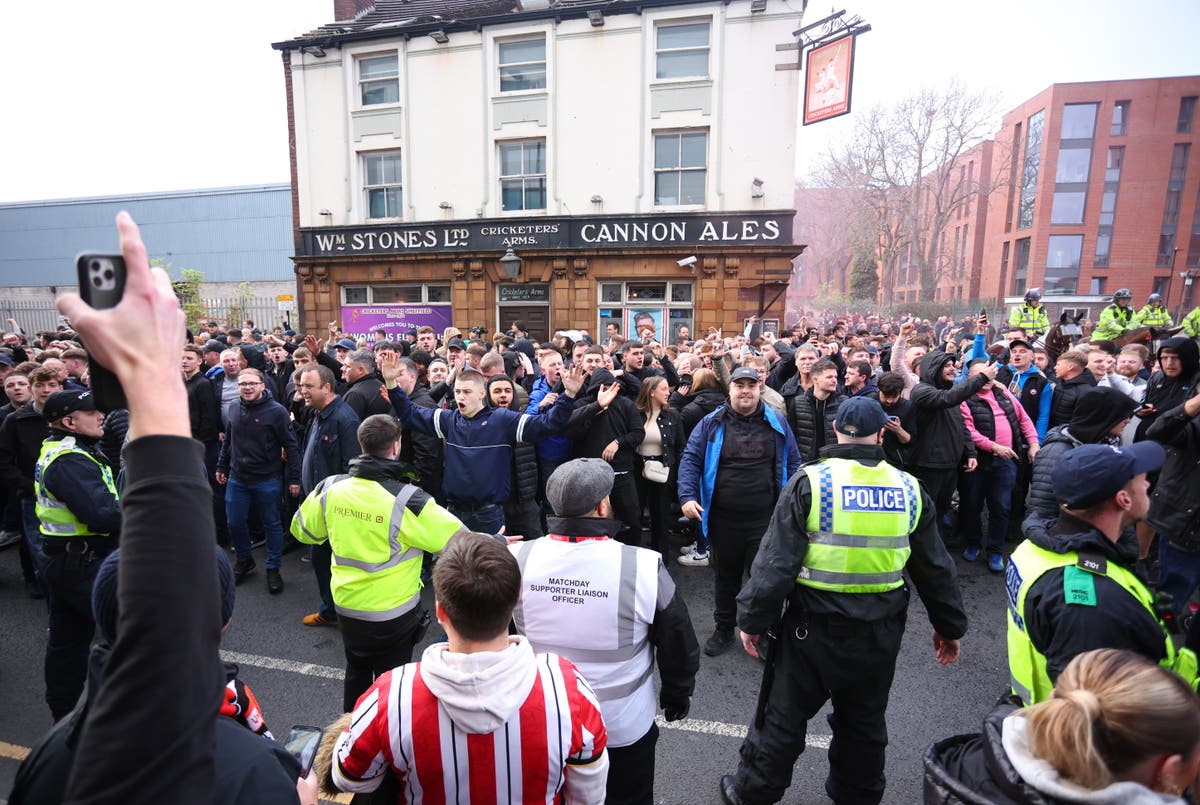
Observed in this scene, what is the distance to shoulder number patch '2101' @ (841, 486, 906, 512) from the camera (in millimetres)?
2771

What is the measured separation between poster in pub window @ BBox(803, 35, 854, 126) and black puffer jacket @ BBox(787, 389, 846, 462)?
10784mm

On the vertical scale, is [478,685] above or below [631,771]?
above

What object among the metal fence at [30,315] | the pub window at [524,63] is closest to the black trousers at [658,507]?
the pub window at [524,63]

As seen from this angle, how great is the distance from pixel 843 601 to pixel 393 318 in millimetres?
17155

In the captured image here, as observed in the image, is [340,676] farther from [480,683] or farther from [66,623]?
[480,683]

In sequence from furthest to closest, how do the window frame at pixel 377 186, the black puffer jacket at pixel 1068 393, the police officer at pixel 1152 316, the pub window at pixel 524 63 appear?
1. the window frame at pixel 377 186
2. the pub window at pixel 524 63
3. the police officer at pixel 1152 316
4. the black puffer jacket at pixel 1068 393

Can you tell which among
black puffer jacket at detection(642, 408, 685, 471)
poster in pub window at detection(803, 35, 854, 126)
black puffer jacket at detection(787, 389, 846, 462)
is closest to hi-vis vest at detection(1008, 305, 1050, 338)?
poster in pub window at detection(803, 35, 854, 126)

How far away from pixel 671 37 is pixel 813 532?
1616 centimetres

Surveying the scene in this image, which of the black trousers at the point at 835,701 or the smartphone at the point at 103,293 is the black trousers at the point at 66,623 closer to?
the smartphone at the point at 103,293

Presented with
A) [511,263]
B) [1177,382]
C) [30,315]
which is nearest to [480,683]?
[1177,382]

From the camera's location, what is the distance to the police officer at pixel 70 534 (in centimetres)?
342

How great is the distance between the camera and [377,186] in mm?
17766

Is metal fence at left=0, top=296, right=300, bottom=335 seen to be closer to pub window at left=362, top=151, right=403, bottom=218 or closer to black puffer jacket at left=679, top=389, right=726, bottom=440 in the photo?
pub window at left=362, top=151, right=403, bottom=218

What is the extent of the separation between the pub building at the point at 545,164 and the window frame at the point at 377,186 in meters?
0.06
